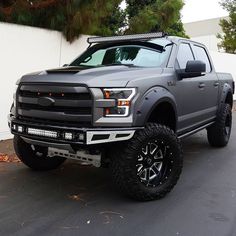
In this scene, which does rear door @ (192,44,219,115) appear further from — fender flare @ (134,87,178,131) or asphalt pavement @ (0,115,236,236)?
fender flare @ (134,87,178,131)

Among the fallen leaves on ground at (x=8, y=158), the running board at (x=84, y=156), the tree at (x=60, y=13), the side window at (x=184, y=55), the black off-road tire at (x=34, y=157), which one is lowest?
the fallen leaves on ground at (x=8, y=158)

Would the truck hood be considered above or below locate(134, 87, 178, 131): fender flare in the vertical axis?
above

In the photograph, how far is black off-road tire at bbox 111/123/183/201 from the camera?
4.32 meters

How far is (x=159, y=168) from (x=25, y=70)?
405cm

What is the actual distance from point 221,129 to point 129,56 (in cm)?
275

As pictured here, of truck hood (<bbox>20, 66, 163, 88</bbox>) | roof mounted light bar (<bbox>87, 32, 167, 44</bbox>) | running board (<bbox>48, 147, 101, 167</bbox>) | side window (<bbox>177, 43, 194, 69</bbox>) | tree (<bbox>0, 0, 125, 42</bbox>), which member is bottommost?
running board (<bbox>48, 147, 101, 167</bbox>)

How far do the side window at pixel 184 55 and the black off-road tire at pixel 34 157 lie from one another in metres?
2.22

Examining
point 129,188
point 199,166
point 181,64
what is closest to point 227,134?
point 199,166

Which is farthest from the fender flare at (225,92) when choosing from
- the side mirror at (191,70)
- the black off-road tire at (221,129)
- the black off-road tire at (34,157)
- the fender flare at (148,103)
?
the black off-road tire at (34,157)

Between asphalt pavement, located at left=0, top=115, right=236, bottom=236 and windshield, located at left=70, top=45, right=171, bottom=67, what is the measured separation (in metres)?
1.57

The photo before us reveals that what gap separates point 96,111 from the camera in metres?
4.17

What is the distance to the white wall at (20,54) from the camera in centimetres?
746

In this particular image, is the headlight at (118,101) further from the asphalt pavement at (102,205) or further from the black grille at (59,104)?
the asphalt pavement at (102,205)

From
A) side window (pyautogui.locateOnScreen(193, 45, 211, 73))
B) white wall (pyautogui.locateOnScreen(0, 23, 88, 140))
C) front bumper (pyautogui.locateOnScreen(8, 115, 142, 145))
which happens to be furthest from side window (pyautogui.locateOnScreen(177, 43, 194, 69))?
white wall (pyautogui.locateOnScreen(0, 23, 88, 140))
